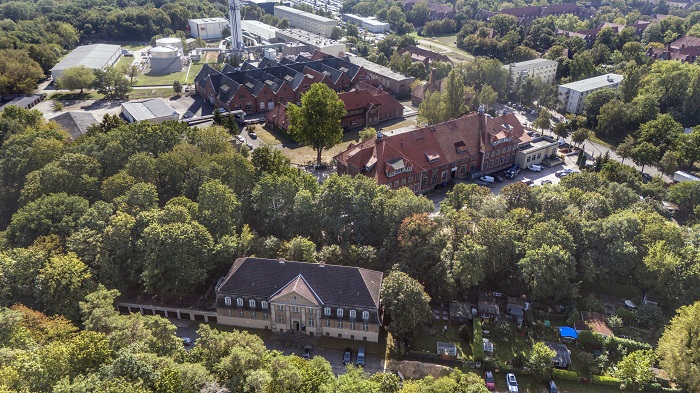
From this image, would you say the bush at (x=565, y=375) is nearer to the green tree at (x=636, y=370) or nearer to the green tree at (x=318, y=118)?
the green tree at (x=636, y=370)

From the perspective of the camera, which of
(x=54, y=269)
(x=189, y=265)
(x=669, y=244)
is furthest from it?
(x=669, y=244)

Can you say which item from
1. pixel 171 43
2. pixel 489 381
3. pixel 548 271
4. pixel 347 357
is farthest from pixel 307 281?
pixel 171 43

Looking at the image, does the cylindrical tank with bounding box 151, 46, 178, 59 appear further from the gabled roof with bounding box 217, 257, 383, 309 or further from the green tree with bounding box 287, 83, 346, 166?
the gabled roof with bounding box 217, 257, 383, 309

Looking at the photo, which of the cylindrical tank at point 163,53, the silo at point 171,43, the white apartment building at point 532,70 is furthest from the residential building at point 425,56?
the silo at point 171,43

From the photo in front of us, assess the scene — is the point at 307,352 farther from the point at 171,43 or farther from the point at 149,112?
the point at 171,43

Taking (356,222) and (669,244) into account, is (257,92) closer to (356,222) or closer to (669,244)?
(356,222)

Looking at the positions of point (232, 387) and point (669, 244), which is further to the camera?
point (669, 244)

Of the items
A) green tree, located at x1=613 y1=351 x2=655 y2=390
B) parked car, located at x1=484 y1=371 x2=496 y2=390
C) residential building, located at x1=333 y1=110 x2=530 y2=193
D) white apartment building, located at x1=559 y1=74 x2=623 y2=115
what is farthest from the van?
white apartment building, located at x1=559 y1=74 x2=623 y2=115

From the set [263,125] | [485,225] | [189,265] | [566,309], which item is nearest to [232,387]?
[189,265]
